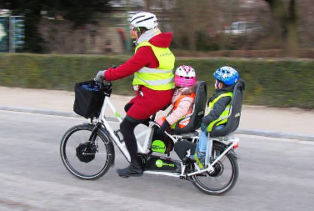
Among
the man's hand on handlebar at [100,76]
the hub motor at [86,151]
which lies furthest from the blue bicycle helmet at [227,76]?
the hub motor at [86,151]

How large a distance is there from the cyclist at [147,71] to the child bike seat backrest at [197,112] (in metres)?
0.30

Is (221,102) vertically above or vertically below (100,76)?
below

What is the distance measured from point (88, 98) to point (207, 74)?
6.80 meters

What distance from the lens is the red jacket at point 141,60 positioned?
4996mm

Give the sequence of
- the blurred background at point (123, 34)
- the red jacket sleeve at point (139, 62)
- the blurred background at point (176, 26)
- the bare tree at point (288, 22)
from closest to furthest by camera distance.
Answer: the red jacket sleeve at point (139, 62), the blurred background at point (123, 34), the bare tree at point (288, 22), the blurred background at point (176, 26)

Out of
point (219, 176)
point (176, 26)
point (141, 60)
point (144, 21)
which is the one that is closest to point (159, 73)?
point (141, 60)

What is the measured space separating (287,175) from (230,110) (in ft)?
5.77

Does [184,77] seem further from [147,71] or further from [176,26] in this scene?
[176,26]

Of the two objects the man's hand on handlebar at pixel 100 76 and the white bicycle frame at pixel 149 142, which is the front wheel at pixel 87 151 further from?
the man's hand on handlebar at pixel 100 76

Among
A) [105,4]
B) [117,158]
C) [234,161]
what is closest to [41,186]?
[117,158]

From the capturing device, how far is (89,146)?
5633 mm

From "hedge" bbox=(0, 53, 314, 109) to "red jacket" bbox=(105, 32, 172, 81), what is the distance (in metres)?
6.30

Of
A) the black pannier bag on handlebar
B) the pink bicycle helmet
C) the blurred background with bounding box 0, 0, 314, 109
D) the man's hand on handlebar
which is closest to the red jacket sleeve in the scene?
the man's hand on handlebar

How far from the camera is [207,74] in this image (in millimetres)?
11766
